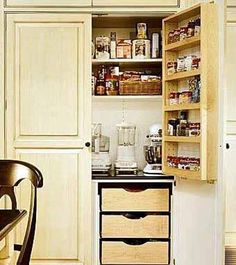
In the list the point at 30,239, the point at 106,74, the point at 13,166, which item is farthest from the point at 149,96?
the point at 30,239

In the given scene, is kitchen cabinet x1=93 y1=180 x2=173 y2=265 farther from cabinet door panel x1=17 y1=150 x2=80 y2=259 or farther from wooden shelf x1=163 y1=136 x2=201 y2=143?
wooden shelf x1=163 y1=136 x2=201 y2=143

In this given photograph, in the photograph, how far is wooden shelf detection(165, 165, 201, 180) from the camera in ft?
10.7

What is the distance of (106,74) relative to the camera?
402 cm

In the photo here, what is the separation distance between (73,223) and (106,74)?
3.89ft

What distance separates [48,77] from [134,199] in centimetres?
107

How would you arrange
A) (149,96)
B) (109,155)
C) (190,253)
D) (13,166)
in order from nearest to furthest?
(13,166) → (190,253) → (149,96) → (109,155)

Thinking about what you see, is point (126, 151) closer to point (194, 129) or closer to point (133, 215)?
point (133, 215)

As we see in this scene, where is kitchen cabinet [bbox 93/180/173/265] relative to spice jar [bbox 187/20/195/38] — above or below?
below

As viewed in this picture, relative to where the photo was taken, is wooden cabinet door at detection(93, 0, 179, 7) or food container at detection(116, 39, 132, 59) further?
food container at detection(116, 39, 132, 59)

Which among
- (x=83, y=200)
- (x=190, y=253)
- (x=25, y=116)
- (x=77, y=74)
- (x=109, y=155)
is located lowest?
(x=190, y=253)

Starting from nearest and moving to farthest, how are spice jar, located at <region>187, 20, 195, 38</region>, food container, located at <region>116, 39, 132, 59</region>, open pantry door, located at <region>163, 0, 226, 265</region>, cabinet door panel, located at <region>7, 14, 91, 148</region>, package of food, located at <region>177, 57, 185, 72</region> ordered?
open pantry door, located at <region>163, 0, 226, 265</region>
spice jar, located at <region>187, 20, 195, 38</region>
package of food, located at <region>177, 57, 185, 72</region>
cabinet door panel, located at <region>7, 14, 91, 148</region>
food container, located at <region>116, 39, 132, 59</region>

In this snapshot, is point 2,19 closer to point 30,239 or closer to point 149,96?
point 149,96

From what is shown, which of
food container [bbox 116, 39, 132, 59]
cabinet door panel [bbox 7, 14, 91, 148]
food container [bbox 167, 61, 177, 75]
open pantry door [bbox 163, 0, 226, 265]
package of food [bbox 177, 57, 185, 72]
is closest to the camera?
open pantry door [bbox 163, 0, 226, 265]

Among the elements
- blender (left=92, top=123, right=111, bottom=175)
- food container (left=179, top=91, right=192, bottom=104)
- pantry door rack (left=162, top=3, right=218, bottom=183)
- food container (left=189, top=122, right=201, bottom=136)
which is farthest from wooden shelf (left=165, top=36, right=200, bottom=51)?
blender (left=92, top=123, right=111, bottom=175)
